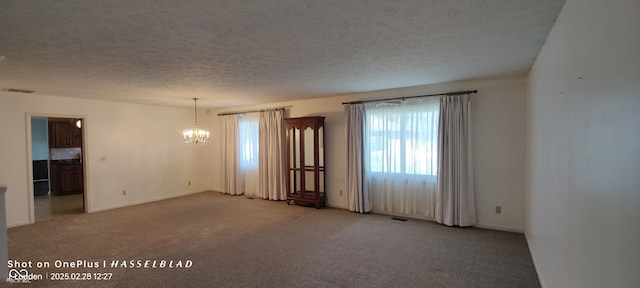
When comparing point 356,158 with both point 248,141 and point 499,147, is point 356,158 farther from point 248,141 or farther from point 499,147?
point 248,141

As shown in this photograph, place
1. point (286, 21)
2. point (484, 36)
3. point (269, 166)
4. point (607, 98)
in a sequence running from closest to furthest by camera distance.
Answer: point (607, 98) < point (286, 21) < point (484, 36) < point (269, 166)

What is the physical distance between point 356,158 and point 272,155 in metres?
2.06

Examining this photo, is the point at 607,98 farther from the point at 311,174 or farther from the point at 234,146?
the point at 234,146

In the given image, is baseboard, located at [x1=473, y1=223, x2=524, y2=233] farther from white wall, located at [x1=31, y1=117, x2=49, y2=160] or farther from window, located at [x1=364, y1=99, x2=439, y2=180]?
white wall, located at [x1=31, y1=117, x2=49, y2=160]

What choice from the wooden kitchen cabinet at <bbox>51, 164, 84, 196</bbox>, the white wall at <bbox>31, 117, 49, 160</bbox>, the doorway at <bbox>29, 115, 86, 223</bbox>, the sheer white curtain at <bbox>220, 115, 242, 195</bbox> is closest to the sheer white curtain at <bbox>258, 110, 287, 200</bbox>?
the sheer white curtain at <bbox>220, 115, 242, 195</bbox>

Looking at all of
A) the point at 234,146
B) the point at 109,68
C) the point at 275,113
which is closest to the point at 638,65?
the point at 109,68

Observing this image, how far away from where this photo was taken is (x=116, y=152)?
5863mm

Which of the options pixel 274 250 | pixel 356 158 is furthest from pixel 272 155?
pixel 274 250

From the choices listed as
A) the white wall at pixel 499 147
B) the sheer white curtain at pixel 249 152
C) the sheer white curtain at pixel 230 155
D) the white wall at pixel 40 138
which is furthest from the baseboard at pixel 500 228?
the white wall at pixel 40 138

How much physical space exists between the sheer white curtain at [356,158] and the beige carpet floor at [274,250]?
0.28 m

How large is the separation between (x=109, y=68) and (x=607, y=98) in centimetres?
411

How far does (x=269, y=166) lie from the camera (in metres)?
6.31

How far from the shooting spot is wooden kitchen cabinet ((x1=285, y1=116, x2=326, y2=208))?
5.51 meters

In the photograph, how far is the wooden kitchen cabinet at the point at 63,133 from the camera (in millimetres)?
7641
